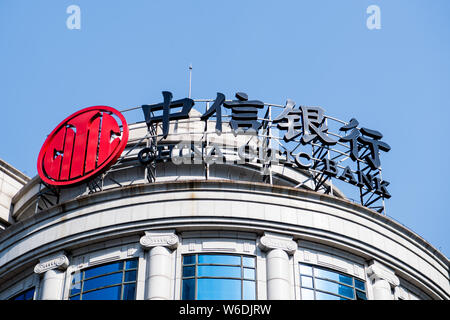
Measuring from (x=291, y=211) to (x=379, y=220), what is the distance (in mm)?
3554

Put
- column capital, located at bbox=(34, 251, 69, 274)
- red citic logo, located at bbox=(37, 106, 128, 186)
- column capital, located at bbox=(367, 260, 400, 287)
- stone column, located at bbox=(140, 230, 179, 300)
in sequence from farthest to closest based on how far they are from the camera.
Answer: red citic logo, located at bbox=(37, 106, 128, 186) < column capital, located at bbox=(367, 260, 400, 287) < column capital, located at bbox=(34, 251, 69, 274) < stone column, located at bbox=(140, 230, 179, 300)

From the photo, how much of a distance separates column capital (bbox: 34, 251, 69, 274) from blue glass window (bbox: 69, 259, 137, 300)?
590 mm

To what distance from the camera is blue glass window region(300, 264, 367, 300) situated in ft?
106

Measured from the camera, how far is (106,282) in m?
32.4

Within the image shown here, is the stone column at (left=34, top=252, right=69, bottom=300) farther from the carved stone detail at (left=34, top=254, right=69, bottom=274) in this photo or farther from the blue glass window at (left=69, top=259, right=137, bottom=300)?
the blue glass window at (left=69, top=259, right=137, bottom=300)

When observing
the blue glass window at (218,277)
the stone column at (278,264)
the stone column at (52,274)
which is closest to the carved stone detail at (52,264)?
the stone column at (52,274)

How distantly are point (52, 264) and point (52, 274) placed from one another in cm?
42

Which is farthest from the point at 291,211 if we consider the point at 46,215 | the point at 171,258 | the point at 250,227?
the point at 46,215

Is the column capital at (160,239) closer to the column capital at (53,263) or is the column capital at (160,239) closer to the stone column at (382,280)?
the column capital at (53,263)

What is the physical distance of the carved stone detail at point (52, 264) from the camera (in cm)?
3331

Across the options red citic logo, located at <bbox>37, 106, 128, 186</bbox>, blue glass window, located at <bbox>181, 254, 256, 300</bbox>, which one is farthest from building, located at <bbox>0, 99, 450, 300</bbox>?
red citic logo, located at <bbox>37, 106, 128, 186</bbox>
